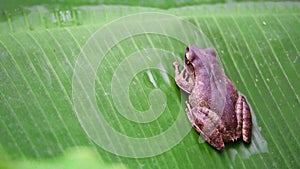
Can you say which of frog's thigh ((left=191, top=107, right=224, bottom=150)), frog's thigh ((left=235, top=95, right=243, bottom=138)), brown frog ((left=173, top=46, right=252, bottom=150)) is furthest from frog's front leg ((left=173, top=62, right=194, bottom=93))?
frog's thigh ((left=235, top=95, right=243, bottom=138))

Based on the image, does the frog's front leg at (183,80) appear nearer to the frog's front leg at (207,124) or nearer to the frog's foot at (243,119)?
the frog's front leg at (207,124)

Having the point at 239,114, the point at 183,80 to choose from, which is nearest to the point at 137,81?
the point at 183,80

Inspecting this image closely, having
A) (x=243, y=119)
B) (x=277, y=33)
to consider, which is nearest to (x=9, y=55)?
(x=243, y=119)

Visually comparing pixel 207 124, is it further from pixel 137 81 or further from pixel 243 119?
pixel 137 81

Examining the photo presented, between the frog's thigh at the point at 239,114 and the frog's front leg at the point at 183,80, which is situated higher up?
the frog's front leg at the point at 183,80

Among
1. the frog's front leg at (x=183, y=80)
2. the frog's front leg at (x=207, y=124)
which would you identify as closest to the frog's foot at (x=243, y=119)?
the frog's front leg at (x=207, y=124)

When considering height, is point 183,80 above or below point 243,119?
above

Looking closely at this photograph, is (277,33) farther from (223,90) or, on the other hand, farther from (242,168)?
(242,168)
